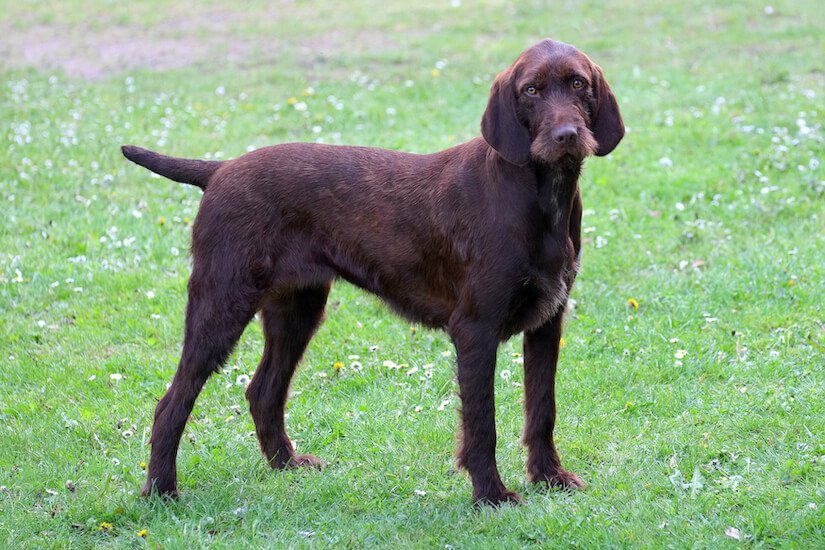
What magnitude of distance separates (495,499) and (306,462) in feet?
3.58

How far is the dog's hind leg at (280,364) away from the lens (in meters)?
5.17

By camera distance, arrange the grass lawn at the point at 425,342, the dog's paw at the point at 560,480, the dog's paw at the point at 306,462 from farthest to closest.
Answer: the dog's paw at the point at 306,462 < the dog's paw at the point at 560,480 < the grass lawn at the point at 425,342

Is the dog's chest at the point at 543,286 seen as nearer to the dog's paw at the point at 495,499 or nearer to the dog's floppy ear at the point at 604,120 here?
the dog's floppy ear at the point at 604,120

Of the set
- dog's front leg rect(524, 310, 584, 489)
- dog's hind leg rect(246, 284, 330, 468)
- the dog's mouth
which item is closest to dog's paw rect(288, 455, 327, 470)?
dog's hind leg rect(246, 284, 330, 468)

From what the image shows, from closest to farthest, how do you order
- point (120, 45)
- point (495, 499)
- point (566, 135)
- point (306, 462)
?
point (566, 135), point (495, 499), point (306, 462), point (120, 45)

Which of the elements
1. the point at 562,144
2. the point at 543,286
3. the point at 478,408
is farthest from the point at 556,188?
the point at 478,408

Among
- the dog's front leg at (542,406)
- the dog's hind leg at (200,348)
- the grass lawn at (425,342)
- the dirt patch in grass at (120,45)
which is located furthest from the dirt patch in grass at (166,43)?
the dog's front leg at (542,406)

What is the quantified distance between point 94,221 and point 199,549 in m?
4.73

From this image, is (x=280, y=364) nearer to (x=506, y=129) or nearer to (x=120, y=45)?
(x=506, y=129)

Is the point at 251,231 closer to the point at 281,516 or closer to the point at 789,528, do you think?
the point at 281,516

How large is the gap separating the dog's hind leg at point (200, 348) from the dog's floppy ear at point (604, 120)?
169 cm

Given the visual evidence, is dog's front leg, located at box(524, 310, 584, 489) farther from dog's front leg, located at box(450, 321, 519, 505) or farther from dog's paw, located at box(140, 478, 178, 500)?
dog's paw, located at box(140, 478, 178, 500)

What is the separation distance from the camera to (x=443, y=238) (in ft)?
14.9

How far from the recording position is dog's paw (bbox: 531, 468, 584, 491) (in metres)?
4.69
